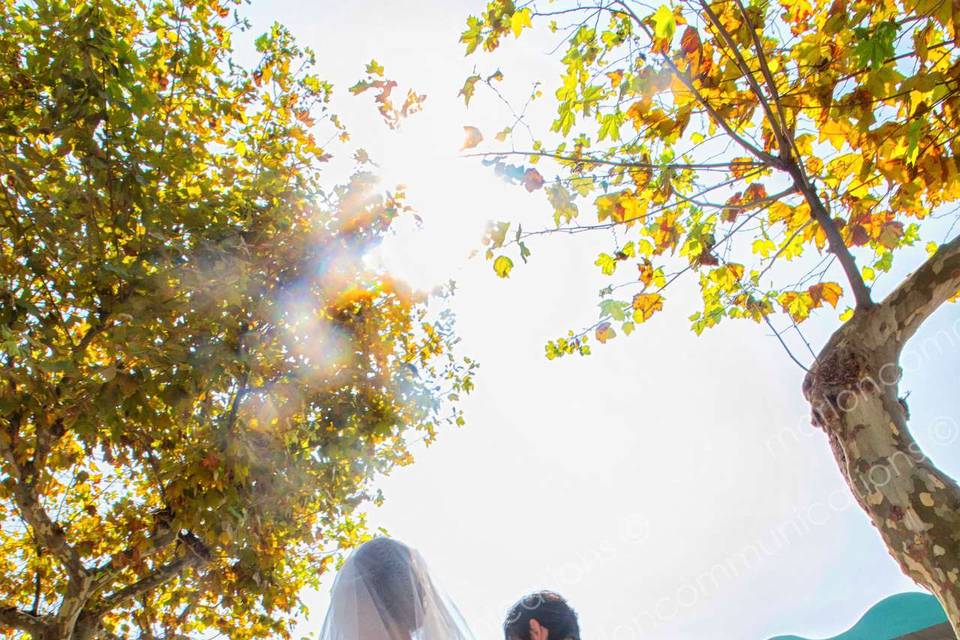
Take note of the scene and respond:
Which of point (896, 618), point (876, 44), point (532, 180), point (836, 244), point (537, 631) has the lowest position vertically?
point (896, 618)

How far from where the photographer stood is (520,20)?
125 inches

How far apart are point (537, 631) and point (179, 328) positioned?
10.5 feet

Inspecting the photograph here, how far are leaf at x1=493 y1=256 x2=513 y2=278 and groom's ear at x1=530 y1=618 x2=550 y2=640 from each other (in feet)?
6.37

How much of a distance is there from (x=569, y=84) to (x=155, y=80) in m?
4.17

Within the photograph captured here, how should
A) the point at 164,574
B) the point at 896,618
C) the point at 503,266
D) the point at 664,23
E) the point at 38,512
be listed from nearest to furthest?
the point at 664,23 → the point at 503,266 → the point at 38,512 → the point at 164,574 → the point at 896,618

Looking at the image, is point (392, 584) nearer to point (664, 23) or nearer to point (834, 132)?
point (664, 23)

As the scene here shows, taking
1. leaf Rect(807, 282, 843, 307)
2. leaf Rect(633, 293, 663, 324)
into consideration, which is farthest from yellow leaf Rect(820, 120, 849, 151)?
leaf Rect(633, 293, 663, 324)

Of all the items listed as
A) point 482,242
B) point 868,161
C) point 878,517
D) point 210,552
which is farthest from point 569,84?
point 210,552

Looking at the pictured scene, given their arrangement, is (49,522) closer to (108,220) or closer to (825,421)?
(108,220)

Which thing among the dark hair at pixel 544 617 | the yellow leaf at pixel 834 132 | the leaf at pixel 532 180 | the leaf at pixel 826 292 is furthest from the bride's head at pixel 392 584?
the yellow leaf at pixel 834 132

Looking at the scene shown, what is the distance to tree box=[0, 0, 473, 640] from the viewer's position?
150 inches

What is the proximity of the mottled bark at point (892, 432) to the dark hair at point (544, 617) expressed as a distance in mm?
1479

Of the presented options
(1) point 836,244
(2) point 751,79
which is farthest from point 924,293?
(2) point 751,79

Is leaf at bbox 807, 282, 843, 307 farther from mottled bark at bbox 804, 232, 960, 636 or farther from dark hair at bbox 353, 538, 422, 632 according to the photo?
dark hair at bbox 353, 538, 422, 632
